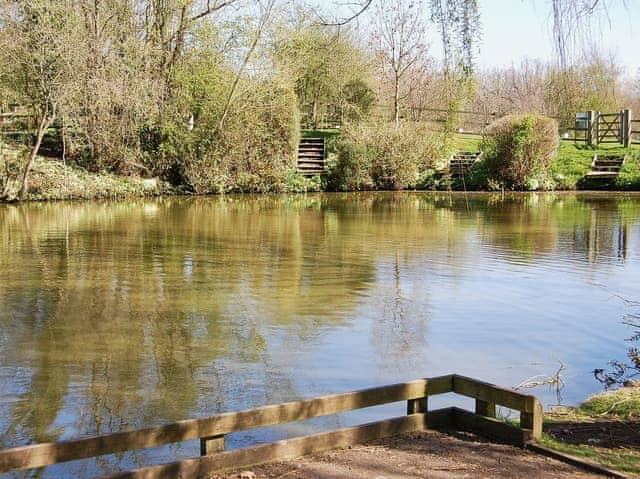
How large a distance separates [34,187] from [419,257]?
1754 centimetres

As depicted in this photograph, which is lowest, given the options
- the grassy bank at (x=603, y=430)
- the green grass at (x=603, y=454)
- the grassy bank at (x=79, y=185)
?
the grassy bank at (x=603, y=430)

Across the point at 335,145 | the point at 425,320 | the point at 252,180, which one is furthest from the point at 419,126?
the point at 425,320

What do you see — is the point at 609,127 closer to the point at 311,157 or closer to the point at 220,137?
the point at 311,157

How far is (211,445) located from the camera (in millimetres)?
5254

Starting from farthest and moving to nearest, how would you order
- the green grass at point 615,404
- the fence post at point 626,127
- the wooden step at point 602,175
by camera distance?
the fence post at point 626,127 → the wooden step at point 602,175 → the green grass at point 615,404

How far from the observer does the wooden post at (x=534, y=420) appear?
5793mm

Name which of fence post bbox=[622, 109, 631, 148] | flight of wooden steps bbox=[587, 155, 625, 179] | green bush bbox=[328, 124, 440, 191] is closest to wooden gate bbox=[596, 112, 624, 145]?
fence post bbox=[622, 109, 631, 148]

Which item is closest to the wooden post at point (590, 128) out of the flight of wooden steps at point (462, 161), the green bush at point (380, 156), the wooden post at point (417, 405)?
the flight of wooden steps at point (462, 161)

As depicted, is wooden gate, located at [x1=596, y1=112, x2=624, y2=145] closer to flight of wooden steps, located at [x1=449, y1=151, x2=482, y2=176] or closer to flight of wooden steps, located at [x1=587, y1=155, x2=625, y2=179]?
flight of wooden steps, located at [x1=587, y1=155, x2=625, y2=179]

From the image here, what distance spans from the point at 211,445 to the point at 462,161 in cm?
3219

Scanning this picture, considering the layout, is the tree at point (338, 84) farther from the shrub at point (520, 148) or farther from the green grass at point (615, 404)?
the green grass at point (615, 404)

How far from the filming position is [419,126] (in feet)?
111

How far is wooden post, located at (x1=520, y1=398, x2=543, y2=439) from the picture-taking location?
5.79 m

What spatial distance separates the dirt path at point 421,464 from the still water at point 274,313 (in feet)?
4.15
